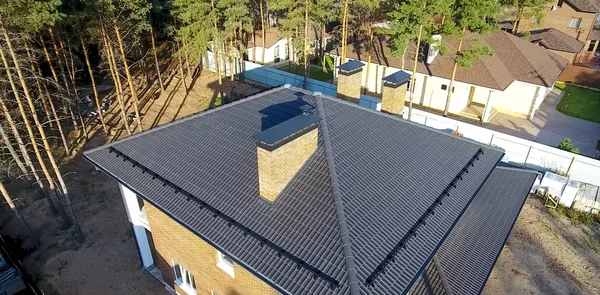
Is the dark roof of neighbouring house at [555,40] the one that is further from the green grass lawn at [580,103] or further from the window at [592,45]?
the window at [592,45]

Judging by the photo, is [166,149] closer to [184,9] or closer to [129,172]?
[129,172]

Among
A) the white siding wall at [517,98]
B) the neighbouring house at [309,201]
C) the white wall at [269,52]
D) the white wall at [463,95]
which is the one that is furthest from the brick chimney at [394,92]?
the white wall at [269,52]

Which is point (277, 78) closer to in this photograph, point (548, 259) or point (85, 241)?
Result: point (85, 241)

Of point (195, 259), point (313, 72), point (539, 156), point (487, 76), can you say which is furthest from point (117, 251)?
point (313, 72)

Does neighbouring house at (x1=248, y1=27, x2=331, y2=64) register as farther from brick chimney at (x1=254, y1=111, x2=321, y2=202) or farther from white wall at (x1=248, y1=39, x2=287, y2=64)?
brick chimney at (x1=254, y1=111, x2=321, y2=202)

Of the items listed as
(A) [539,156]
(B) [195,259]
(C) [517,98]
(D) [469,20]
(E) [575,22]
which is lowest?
(A) [539,156]
